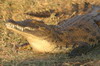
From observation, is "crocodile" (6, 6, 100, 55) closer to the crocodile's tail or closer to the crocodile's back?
the crocodile's back

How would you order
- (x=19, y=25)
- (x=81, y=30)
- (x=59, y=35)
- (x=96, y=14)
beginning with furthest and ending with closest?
1. (x=96, y=14)
2. (x=81, y=30)
3. (x=59, y=35)
4. (x=19, y=25)

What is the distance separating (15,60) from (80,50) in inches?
46.6

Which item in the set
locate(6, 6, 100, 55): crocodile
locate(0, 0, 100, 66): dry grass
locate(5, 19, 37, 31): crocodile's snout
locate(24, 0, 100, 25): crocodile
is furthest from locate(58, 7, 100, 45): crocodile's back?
locate(5, 19, 37, 31): crocodile's snout

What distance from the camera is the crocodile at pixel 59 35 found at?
12.0ft

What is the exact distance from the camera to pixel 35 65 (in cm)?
339

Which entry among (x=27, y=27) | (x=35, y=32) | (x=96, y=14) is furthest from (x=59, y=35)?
(x=96, y=14)

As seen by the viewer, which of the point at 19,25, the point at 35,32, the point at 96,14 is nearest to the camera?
the point at 19,25

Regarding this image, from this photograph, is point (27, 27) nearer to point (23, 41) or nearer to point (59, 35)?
point (59, 35)

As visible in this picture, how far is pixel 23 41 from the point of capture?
191 inches

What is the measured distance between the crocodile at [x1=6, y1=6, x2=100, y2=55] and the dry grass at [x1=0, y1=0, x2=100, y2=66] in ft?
0.46

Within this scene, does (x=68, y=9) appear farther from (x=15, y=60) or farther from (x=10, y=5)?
(x=15, y=60)

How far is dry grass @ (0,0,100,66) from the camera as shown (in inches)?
141

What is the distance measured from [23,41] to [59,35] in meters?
1.01

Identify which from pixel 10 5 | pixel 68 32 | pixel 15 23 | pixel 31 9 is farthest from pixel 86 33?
pixel 10 5
